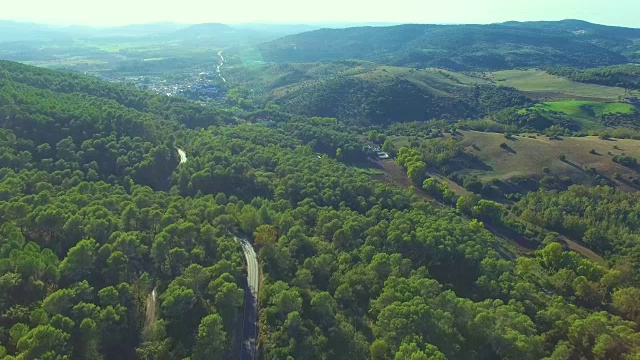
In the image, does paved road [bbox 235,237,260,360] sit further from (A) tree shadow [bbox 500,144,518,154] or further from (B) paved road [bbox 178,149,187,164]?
(A) tree shadow [bbox 500,144,518,154]

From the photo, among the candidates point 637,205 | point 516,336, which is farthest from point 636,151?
point 516,336

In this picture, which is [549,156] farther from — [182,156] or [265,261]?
[182,156]

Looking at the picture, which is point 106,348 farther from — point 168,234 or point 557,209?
point 557,209

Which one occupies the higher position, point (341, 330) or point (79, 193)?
point (79, 193)

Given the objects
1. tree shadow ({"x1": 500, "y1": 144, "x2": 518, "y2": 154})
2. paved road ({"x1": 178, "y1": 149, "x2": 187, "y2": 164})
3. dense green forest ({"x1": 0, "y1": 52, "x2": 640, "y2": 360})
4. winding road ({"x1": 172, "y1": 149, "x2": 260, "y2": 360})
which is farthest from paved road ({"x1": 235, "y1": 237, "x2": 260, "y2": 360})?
tree shadow ({"x1": 500, "y1": 144, "x2": 518, "y2": 154})

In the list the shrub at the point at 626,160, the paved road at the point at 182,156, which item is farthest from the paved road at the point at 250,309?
the shrub at the point at 626,160

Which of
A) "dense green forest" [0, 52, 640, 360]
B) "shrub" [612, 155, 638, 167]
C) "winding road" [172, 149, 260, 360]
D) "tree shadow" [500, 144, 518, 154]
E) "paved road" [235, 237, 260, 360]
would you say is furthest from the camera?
"tree shadow" [500, 144, 518, 154]
